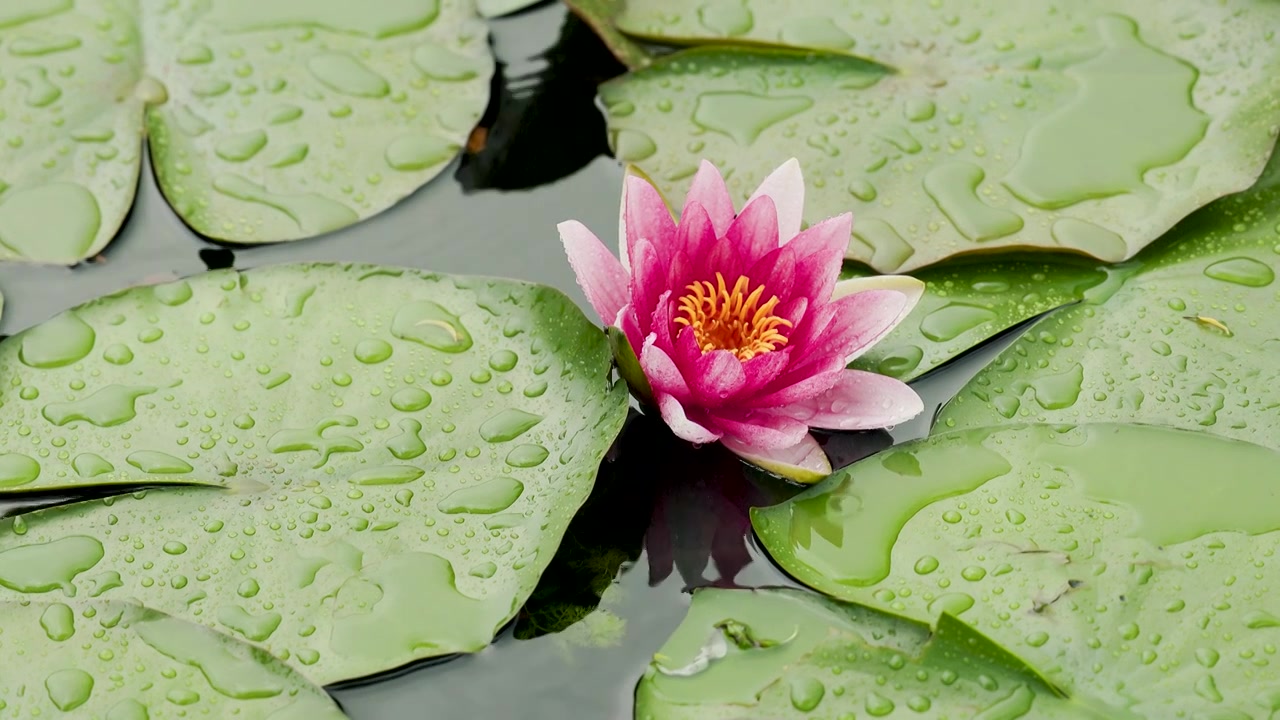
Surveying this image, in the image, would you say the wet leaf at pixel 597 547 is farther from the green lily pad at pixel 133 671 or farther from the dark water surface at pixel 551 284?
the green lily pad at pixel 133 671

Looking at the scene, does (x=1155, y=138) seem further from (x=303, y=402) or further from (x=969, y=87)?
(x=303, y=402)

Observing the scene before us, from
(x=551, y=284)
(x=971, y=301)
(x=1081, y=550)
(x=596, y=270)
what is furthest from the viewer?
(x=551, y=284)

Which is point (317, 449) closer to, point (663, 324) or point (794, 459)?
point (663, 324)

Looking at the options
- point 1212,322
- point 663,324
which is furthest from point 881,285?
point 1212,322

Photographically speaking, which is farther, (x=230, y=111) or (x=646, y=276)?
(x=230, y=111)

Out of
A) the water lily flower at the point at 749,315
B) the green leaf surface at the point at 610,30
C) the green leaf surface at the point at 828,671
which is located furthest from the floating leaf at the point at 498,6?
the green leaf surface at the point at 828,671

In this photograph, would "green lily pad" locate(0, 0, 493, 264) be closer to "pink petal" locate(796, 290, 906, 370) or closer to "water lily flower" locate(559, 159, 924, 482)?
"water lily flower" locate(559, 159, 924, 482)

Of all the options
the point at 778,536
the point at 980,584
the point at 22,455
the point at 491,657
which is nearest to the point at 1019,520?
the point at 980,584
